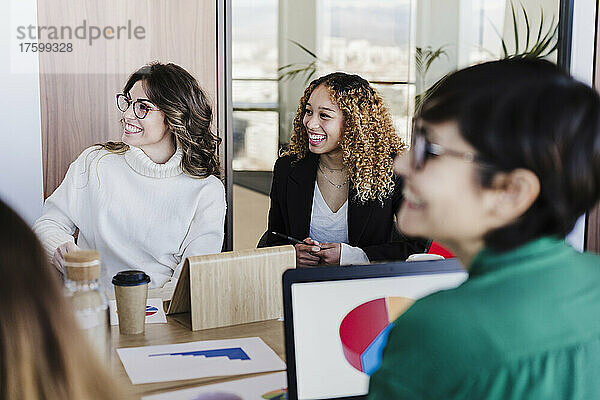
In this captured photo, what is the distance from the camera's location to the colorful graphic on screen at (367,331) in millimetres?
1312

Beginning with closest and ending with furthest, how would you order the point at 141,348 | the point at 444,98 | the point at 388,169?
the point at 444,98 → the point at 141,348 → the point at 388,169

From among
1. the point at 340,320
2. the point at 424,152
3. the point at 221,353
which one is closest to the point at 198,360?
the point at 221,353

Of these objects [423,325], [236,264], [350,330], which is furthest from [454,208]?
[236,264]

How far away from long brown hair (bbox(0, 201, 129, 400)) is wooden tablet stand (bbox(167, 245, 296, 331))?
3.17ft

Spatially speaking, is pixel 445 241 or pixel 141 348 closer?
pixel 445 241

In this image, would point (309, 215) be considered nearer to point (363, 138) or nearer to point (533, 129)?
point (363, 138)

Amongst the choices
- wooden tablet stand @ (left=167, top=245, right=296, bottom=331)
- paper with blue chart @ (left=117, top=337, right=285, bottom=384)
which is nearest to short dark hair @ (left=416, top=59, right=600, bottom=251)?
paper with blue chart @ (left=117, top=337, right=285, bottom=384)

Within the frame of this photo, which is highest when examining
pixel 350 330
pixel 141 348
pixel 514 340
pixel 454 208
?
pixel 454 208

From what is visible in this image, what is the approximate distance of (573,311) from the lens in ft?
2.66

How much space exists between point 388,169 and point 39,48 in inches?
64.7

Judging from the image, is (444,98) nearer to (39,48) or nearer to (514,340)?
(514,340)

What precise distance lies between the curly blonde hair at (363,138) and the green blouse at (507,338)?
1.87m

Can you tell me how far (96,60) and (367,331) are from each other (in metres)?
2.36

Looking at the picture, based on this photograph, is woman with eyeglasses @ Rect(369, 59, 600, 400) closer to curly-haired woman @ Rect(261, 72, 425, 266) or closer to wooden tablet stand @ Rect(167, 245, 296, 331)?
wooden tablet stand @ Rect(167, 245, 296, 331)
